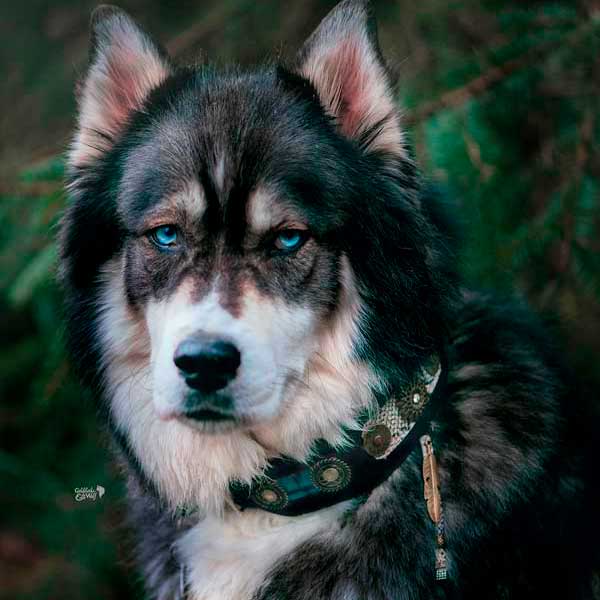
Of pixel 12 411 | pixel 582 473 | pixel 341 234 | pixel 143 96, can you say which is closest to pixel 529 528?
pixel 582 473

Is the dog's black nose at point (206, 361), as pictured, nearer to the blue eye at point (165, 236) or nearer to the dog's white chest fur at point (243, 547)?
the blue eye at point (165, 236)

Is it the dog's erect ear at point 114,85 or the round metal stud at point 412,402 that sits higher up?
the dog's erect ear at point 114,85

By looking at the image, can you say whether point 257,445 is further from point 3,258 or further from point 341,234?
point 3,258

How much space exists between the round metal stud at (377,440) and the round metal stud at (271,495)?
0.29 m

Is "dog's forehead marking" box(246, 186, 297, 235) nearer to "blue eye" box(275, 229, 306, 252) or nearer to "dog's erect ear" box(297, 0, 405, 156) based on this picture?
"blue eye" box(275, 229, 306, 252)

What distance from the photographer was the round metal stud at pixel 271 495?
7.41ft

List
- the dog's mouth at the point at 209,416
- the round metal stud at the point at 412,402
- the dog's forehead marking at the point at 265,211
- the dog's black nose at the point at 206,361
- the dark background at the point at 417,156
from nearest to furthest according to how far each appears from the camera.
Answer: the dog's black nose at the point at 206,361 < the dog's mouth at the point at 209,416 < the dog's forehead marking at the point at 265,211 < the round metal stud at the point at 412,402 < the dark background at the point at 417,156

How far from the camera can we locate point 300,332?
2180mm

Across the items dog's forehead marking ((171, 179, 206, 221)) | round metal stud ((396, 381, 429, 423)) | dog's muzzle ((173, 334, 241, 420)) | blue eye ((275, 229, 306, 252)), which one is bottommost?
round metal stud ((396, 381, 429, 423))

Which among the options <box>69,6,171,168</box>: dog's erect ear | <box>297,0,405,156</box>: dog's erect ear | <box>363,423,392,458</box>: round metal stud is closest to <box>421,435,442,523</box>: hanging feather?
<box>363,423,392,458</box>: round metal stud

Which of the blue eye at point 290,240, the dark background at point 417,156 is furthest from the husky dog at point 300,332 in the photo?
the dark background at point 417,156

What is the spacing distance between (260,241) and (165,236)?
293 millimetres

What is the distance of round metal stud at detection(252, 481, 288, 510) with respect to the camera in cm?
226

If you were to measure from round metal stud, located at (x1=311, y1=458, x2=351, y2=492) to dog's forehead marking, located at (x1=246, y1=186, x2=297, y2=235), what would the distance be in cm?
71
